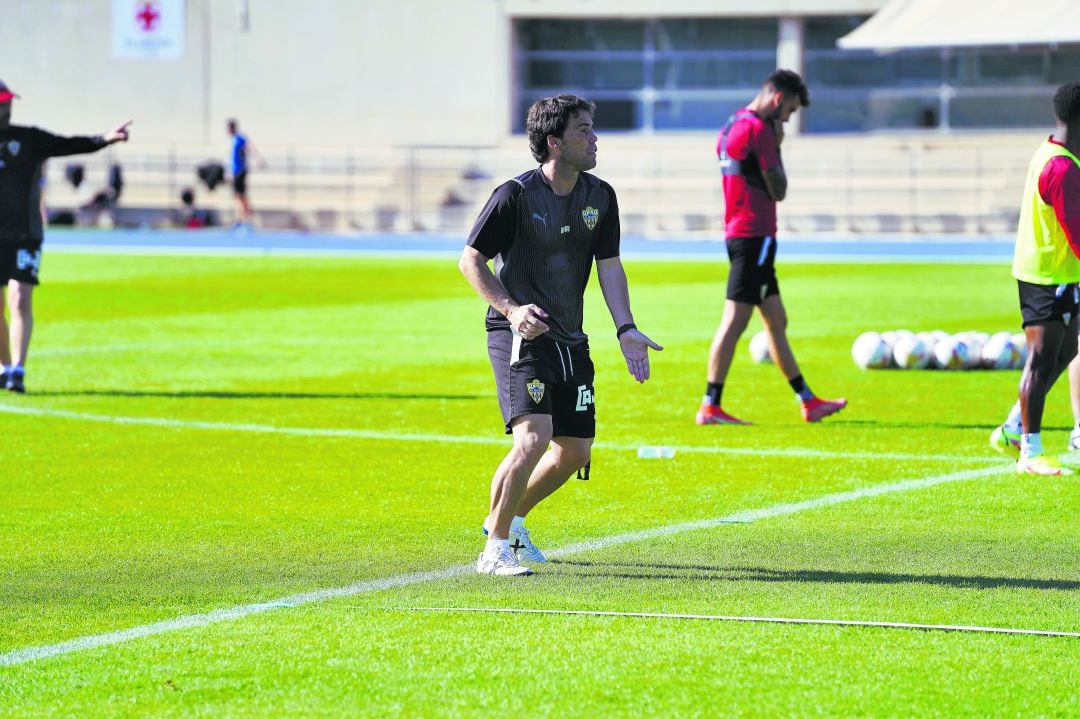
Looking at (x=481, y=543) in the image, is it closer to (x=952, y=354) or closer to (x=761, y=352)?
(x=952, y=354)

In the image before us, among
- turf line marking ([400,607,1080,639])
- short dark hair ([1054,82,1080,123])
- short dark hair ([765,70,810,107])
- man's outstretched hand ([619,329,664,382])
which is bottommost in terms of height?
turf line marking ([400,607,1080,639])

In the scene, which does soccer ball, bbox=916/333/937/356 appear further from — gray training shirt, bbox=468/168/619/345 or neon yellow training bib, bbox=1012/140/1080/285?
gray training shirt, bbox=468/168/619/345

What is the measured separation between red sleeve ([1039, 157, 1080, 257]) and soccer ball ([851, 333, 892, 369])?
17.8 feet

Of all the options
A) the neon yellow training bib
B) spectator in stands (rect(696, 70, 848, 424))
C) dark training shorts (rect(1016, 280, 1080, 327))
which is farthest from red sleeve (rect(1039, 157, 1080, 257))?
spectator in stands (rect(696, 70, 848, 424))

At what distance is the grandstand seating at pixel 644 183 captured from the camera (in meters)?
37.8

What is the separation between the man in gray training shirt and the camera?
7023 mm

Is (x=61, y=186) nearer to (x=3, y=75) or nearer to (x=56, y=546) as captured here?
(x=3, y=75)

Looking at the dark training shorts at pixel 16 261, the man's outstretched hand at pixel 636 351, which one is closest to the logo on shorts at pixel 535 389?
the man's outstretched hand at pixel 636 351

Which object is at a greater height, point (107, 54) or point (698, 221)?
point (107, 54)

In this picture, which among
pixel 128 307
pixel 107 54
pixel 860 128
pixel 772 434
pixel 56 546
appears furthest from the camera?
pixel 107 54

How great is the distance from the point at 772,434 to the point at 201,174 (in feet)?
101

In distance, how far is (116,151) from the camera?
141 ft

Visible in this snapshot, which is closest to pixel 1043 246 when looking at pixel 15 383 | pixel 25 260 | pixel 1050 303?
pixel 1050 303

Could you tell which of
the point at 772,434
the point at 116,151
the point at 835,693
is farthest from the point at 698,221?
the point at 835,693
